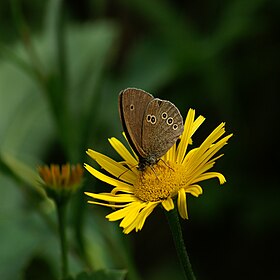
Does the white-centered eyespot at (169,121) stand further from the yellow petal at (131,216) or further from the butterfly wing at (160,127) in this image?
the yellow petal at (131,216)

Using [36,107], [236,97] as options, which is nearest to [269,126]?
[236,97]

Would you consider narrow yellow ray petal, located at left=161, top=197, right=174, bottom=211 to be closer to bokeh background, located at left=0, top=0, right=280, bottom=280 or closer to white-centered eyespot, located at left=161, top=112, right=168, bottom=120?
white-centered eyespot, located at left=161, top=112, right=168, bottom=120

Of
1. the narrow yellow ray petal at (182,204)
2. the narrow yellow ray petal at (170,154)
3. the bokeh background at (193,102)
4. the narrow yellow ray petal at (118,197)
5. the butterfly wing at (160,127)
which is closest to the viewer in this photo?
the narrow yellow ray petal at (182,204)

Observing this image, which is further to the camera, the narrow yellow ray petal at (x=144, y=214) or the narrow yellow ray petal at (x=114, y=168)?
the narrow yellow ray petal at (x=114, y=168)

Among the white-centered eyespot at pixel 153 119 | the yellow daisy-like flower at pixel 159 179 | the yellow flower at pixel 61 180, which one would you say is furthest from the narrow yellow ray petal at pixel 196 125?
the yellow flower at pixel 61 180

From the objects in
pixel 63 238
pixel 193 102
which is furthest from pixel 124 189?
pixel 193 102

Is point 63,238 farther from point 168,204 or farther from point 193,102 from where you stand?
point 193,102
